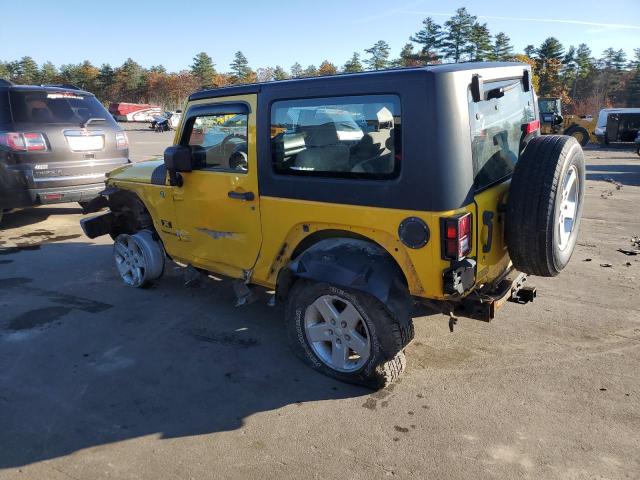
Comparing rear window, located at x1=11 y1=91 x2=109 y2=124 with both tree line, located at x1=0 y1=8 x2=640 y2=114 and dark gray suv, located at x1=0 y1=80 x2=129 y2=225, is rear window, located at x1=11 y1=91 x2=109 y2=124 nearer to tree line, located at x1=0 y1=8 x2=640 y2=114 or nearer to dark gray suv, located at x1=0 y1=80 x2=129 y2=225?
dark gray suv, located at x1=0 y1=80 x2=129 y2=225

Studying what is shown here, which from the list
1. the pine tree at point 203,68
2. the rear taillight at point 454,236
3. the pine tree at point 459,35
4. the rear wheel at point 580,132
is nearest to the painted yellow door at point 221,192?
the rear taillight at point 454,236

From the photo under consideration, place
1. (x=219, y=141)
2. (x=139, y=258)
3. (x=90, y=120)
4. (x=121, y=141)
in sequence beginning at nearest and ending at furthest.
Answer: (x=219, y=141), (x=139, y=258), (x=90, y=120), (x=121, y=141)

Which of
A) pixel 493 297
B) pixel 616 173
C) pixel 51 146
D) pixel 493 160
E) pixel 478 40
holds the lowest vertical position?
pixel 616 173

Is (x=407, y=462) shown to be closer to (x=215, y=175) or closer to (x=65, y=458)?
(x=65, y=458)

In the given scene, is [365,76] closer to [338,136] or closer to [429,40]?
[338,136]

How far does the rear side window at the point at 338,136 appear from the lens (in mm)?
2934

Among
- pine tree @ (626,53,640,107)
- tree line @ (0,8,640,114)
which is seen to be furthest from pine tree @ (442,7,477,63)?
pine tree @ (626,53,640,107)

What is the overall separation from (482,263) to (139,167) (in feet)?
12.1

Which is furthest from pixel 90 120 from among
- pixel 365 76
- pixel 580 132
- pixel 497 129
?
pixel 580 132

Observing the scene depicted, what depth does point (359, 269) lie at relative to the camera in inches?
118

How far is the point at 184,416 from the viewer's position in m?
3.03

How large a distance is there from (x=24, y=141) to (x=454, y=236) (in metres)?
6.57

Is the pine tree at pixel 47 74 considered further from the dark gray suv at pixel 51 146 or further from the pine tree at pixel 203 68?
the dark gray suv at pixel 51 146

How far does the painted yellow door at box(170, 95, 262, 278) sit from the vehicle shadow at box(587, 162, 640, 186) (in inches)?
444
